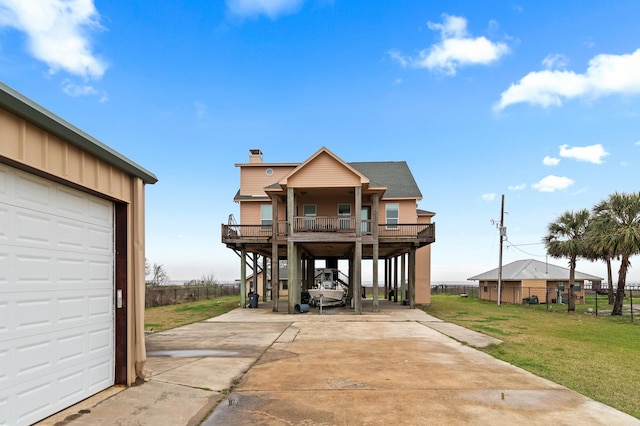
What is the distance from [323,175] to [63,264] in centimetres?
1613

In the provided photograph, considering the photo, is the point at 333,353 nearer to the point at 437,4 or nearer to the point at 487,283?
the point at 437,4

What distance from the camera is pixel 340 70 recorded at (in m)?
22.9

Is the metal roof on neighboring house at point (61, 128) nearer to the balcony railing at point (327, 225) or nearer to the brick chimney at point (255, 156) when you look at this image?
the balcony railing at point (327, 225)

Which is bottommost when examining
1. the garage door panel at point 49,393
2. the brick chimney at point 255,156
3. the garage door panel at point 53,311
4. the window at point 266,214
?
the garage door panel at point 49,393

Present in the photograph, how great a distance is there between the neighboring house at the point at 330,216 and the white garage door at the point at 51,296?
47.3ft

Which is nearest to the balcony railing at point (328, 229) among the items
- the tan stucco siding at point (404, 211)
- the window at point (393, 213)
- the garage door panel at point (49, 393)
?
the window at point (393, 213)

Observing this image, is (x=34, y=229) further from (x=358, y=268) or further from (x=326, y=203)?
(x=326, y=203)

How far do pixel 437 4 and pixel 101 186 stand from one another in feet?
53.6

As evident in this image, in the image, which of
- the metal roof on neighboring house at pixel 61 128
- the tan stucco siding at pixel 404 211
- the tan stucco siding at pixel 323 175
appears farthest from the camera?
the tan stucco siding at pixel 404 211

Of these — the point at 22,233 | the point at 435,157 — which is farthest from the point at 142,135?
the point at 435,157

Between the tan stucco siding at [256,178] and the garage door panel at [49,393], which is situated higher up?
the tan stucco siding at [256,178]

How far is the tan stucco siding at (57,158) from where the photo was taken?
434cm

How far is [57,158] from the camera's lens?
5129 mm

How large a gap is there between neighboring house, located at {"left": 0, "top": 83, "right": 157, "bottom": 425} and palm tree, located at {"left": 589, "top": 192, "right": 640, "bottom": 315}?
24496 mm
